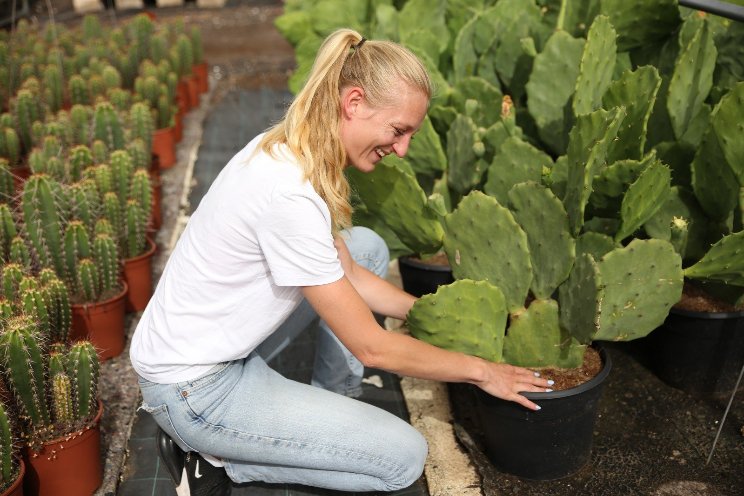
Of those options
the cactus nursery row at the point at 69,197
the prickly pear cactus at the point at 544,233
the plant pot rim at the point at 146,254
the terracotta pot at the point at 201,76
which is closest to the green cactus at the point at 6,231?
the cactus nursery row at the point at 69,197

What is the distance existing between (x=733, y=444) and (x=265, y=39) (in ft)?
20.5

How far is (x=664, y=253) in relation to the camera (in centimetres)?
186

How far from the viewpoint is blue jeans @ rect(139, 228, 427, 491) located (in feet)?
5.92

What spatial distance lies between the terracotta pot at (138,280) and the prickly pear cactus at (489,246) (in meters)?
1.30

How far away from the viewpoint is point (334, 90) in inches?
63.8

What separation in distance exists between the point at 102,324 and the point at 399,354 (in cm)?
123

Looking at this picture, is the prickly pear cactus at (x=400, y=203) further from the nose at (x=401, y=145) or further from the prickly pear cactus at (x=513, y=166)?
the nose at (x=401, y=145)

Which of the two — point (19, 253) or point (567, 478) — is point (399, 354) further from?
point (19, 253)

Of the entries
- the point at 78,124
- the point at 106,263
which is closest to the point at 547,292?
the point at 106,263

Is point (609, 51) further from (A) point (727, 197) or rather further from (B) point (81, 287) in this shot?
(B) point (81, 287)

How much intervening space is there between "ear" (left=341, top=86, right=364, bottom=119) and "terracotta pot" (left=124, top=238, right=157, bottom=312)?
1471mm

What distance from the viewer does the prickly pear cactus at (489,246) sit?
1913 millimetres

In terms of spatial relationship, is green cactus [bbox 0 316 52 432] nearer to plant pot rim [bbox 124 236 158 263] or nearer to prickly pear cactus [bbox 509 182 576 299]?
plant pot rim [bbox 124 236 158 263]

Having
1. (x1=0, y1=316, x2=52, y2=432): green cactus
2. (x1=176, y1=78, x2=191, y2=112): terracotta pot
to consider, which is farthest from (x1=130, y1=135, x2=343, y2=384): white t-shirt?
(x1=176, y1=78, x2=191, y2=112): terracotta pot
